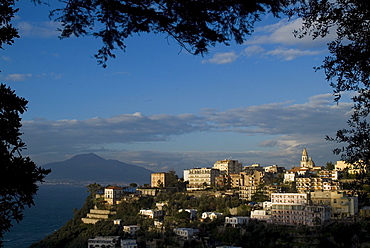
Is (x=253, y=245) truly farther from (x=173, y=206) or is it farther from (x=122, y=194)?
(x=122, y=194)

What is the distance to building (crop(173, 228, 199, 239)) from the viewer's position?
102ft

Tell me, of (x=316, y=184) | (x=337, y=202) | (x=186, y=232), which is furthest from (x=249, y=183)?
(x=186, y=232)

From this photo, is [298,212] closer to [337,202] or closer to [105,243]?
[337,202]

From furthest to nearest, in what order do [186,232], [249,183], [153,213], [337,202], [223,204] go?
1. [249,183]
2. [223,204]
3. [153,213]
4. [337,202]
5. [186,232]

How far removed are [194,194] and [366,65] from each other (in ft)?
131

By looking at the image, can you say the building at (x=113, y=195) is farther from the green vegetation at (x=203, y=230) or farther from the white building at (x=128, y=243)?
the white building at (x=128, y=243)

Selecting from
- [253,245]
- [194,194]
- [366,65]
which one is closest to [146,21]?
[366,65]

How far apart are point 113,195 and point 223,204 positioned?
12.1 meters

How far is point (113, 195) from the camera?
4600cm

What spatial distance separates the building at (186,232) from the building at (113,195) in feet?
46.7

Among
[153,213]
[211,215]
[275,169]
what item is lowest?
[153,213]

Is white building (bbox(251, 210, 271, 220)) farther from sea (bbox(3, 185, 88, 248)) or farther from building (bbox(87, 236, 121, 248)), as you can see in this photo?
sea (bbox(3, 185, 88, 248))

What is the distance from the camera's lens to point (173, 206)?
40.4m

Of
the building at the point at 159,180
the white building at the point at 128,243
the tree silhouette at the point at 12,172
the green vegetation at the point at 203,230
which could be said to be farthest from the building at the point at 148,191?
the tree silhouette at the point at 12,172
